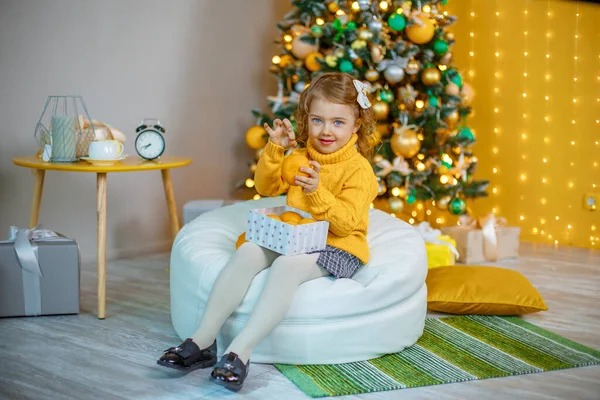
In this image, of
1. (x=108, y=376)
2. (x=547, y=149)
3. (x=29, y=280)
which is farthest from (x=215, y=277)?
(x=547, y=149)

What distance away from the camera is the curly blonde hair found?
8.10 ft

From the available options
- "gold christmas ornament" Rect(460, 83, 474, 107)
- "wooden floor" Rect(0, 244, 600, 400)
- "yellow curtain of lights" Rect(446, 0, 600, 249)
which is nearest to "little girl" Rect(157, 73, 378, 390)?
"wooden floor" Rect(0, 244, 600, 400)

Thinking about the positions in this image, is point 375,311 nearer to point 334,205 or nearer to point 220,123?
point 334,205

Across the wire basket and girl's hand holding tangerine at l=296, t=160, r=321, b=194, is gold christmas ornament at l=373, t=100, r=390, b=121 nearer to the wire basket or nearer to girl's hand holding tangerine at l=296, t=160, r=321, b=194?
the wire basket

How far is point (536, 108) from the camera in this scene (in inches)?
178

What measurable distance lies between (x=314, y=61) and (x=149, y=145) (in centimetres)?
116

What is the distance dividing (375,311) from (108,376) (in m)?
0.82

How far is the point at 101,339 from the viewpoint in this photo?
2.57 metres

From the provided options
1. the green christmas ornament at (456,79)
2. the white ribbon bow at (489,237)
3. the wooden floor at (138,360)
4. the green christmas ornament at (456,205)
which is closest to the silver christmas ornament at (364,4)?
the green christmas ornament at (456,79)

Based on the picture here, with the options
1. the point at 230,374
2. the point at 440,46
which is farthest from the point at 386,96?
the point at 230,374

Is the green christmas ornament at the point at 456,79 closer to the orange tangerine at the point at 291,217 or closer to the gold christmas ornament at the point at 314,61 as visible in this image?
the gold christmas ornament at the point at 314,61

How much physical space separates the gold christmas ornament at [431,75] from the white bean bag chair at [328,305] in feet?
4.65

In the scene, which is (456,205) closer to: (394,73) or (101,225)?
(394,73)

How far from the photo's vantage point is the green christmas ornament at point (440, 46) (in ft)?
12.9
